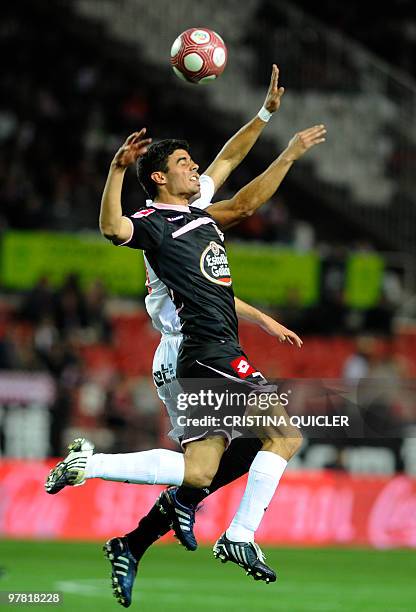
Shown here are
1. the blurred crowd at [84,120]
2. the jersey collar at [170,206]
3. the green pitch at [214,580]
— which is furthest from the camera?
the blurred crowd at [84,120]

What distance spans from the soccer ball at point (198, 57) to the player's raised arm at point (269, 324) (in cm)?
146

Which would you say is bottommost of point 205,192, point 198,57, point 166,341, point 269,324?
point 166,341

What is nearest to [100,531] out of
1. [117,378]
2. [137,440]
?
[137,440]

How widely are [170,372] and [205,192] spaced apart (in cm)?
130

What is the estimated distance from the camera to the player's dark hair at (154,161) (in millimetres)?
8094

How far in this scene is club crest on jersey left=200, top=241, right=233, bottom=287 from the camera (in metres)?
7.98

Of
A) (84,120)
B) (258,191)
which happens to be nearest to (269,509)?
(258,191)

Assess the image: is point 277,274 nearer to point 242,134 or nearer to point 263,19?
point 263,19

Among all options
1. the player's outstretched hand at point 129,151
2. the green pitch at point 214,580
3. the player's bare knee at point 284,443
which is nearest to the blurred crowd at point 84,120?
the green pitch at point 214,580

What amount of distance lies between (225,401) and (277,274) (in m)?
12.1

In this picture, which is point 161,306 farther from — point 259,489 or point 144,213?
point 259,489

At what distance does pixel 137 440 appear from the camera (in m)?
15.6

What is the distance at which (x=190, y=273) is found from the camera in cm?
793

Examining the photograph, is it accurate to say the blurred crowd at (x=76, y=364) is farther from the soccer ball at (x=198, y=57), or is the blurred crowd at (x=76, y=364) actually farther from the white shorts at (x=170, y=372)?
the soccer ball at (x=198, y=57)
